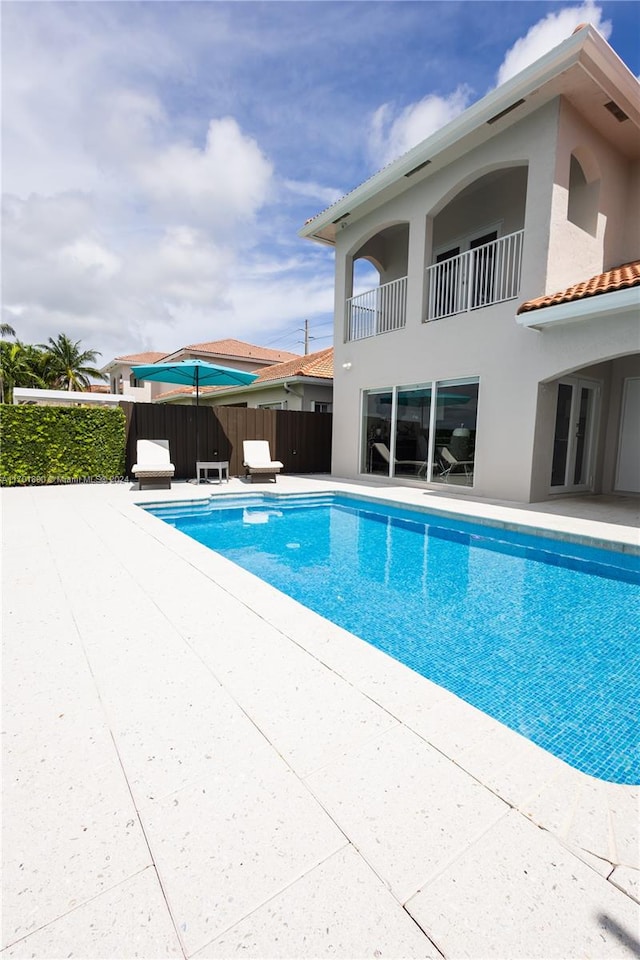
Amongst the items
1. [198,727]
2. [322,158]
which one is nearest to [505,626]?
[198,727]

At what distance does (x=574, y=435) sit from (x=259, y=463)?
7999 millimetres

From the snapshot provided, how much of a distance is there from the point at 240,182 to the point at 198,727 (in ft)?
51.0

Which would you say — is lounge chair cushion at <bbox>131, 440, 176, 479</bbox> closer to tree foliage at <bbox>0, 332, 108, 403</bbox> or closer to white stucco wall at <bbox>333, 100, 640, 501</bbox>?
white stucco wall at <bbox>333, 100, 640, 501</bbox>

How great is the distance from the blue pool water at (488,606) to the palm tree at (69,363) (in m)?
38.5

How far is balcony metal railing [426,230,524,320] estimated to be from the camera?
10.1 metres

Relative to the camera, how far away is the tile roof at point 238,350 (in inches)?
1040

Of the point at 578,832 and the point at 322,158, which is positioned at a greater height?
the point at 322,158

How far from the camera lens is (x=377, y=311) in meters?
13.5

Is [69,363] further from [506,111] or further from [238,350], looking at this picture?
[506,111]

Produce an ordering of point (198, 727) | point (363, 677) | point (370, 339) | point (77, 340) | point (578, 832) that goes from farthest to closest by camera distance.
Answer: point (77, 340) < point (370, 339) < point (363, 677) < point (198, 727) < point (578, 832)

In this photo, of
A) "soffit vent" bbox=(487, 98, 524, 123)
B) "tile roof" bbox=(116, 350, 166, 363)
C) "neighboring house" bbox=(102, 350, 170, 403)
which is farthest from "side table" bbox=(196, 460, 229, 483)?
"tile roof" bbox=(116, 350, 166, 363)

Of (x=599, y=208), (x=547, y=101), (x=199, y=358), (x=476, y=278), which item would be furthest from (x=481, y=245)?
(x=199, y=358)

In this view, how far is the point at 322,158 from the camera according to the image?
13.6 metres

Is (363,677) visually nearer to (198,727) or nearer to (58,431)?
(198,727)
